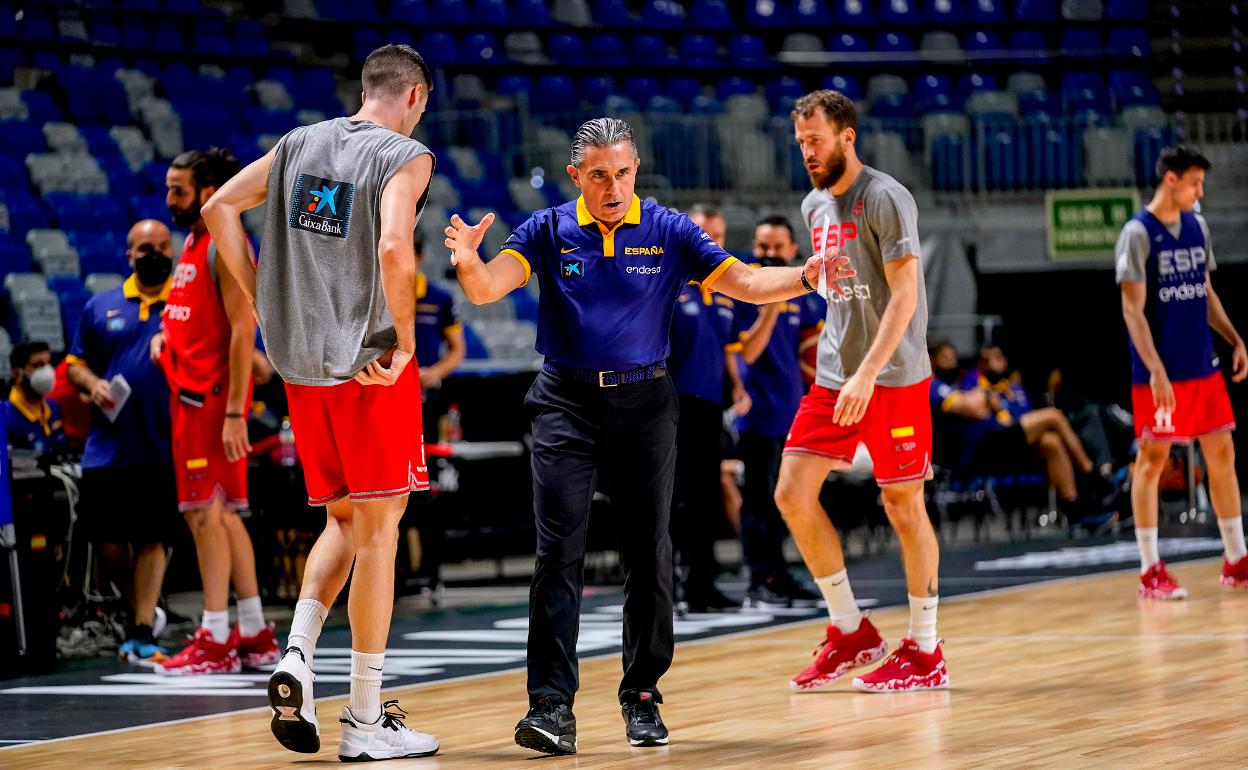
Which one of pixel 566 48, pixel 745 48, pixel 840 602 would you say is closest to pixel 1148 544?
pixel 840 602

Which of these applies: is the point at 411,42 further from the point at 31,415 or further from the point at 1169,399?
the point at 1169,399

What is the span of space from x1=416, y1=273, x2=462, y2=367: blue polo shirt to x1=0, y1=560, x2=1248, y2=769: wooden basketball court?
2386 millimetres

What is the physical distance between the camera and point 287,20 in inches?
741

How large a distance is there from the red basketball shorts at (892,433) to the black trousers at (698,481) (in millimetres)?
2502

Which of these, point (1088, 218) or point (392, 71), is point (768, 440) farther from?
point (1088, 218)

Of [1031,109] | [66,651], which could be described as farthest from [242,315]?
[1031,109]

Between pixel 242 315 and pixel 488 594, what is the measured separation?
4.03 metres

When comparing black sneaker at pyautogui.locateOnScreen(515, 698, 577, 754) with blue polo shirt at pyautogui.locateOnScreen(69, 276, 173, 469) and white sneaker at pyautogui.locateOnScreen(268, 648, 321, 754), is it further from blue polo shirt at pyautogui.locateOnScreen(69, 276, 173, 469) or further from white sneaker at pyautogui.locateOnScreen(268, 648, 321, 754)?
blue polo shirt at pyautogui.locateOnScreen(69, 276, 173, 469)

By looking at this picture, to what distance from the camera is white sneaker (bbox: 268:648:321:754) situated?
4.28m

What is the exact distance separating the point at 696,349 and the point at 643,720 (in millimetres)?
3769

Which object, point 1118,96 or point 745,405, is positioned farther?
point 1118,96

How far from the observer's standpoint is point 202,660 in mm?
6520

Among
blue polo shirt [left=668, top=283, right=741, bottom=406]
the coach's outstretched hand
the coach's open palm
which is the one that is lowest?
blue polo shirt [left=668, top=283, right=741, bottom=406]

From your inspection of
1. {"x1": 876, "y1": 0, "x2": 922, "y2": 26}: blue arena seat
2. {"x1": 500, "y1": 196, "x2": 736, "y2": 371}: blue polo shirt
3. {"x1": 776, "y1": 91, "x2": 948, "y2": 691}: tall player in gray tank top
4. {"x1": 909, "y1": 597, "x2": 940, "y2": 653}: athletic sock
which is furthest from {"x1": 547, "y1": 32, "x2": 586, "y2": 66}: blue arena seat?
{"x1": 500, "y1": 196, "x2": 736, "y2": 371}: blue polo shirt
